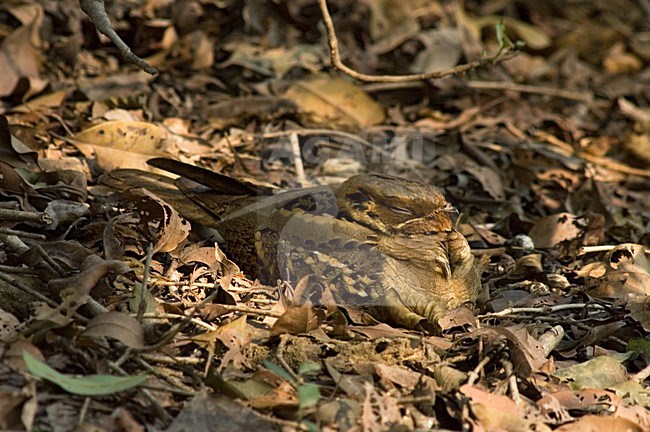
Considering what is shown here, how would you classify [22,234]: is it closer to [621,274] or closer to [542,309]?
[542,309]

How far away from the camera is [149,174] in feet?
11.2

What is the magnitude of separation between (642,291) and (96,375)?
7.39ft

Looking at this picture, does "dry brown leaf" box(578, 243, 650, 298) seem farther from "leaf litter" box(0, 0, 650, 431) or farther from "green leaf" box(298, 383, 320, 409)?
"green leaf" box(298, 383, 320, 409)

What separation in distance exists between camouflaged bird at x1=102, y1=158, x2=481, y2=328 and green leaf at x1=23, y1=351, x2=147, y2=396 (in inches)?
36.5

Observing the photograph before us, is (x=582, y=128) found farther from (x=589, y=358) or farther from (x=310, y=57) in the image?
(x=589, y=358)

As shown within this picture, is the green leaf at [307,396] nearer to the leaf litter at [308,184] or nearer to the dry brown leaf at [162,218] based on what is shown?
the leaf litter at [308,184]

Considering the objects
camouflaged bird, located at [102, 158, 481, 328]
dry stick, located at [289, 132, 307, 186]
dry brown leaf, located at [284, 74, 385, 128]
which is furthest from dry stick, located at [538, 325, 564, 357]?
dry brown leaf, located at [284, 74, 385, 128]

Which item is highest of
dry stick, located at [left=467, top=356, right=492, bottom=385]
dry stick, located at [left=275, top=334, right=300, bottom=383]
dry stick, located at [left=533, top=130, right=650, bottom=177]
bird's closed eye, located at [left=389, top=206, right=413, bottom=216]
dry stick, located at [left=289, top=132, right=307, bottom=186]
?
bird's closed eye, located at [left=389, top=206, right=413, bottom=216]

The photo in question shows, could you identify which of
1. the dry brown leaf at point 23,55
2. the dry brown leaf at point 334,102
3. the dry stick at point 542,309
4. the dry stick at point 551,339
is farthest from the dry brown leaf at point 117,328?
the dry brown leaf at point 334,102

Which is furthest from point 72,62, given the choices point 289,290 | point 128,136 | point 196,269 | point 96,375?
point 96,375

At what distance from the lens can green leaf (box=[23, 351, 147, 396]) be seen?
2.17 meters

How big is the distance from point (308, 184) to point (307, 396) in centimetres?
210

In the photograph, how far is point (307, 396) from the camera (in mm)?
2234

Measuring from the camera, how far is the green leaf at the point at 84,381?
7.13 ft
